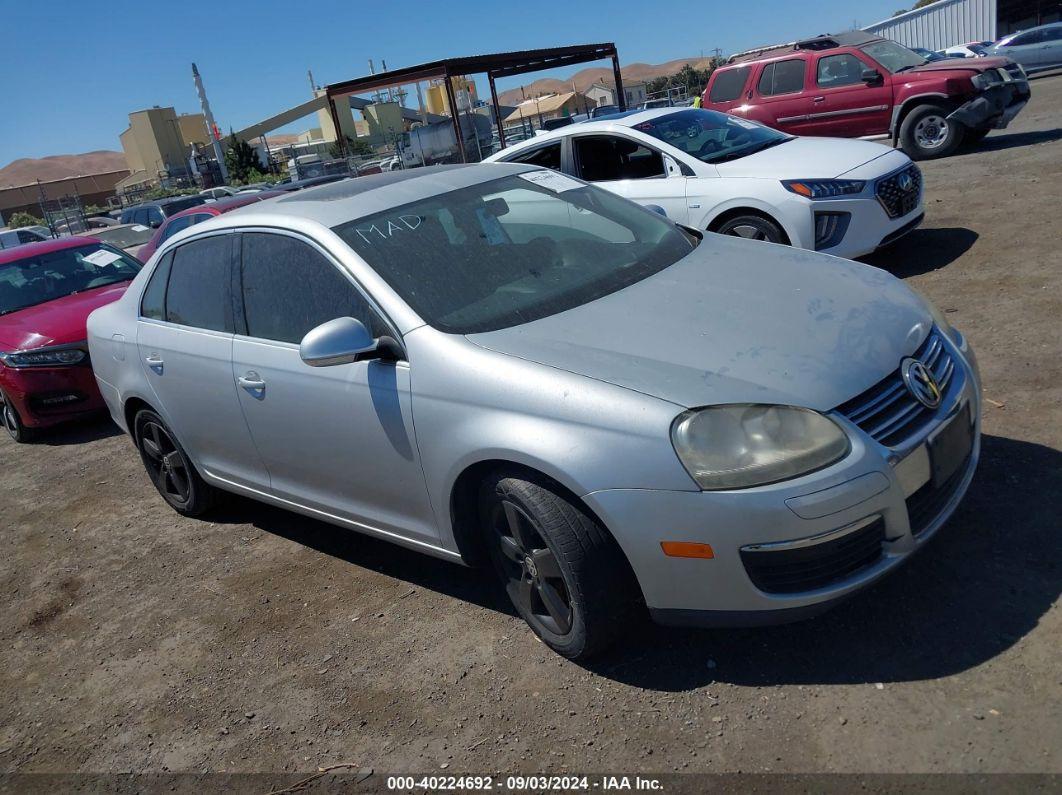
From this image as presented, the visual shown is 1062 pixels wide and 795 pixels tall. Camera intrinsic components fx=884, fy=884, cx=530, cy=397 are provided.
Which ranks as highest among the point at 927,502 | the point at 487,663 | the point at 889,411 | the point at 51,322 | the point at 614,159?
the point at 614,159

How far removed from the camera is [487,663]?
3.18 meters

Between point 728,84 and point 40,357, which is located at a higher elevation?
point 728,84

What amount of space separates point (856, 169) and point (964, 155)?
6.74m

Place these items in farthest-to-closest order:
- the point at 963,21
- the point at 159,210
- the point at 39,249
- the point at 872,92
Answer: the point at 963,21 → the point at 159,210 → the point at 872,92 → the point at 39,249

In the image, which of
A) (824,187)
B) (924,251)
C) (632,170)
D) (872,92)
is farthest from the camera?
(872,92)

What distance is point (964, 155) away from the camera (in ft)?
40.4

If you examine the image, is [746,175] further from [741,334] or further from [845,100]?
[845,100]

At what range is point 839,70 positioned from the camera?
43.0ft

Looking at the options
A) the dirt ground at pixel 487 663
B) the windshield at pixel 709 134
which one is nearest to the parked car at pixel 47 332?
the dirt ground at pixel 487 663

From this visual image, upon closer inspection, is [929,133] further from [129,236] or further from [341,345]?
[129,236]

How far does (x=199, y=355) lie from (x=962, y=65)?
11711 millimetres

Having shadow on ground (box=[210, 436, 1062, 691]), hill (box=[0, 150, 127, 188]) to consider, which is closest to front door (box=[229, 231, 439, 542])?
shadow on ground (box=[210, 436, 1062, 691])

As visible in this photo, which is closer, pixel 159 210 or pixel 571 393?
pixel 571 393

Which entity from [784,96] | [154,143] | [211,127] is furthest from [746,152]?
[154,143]
